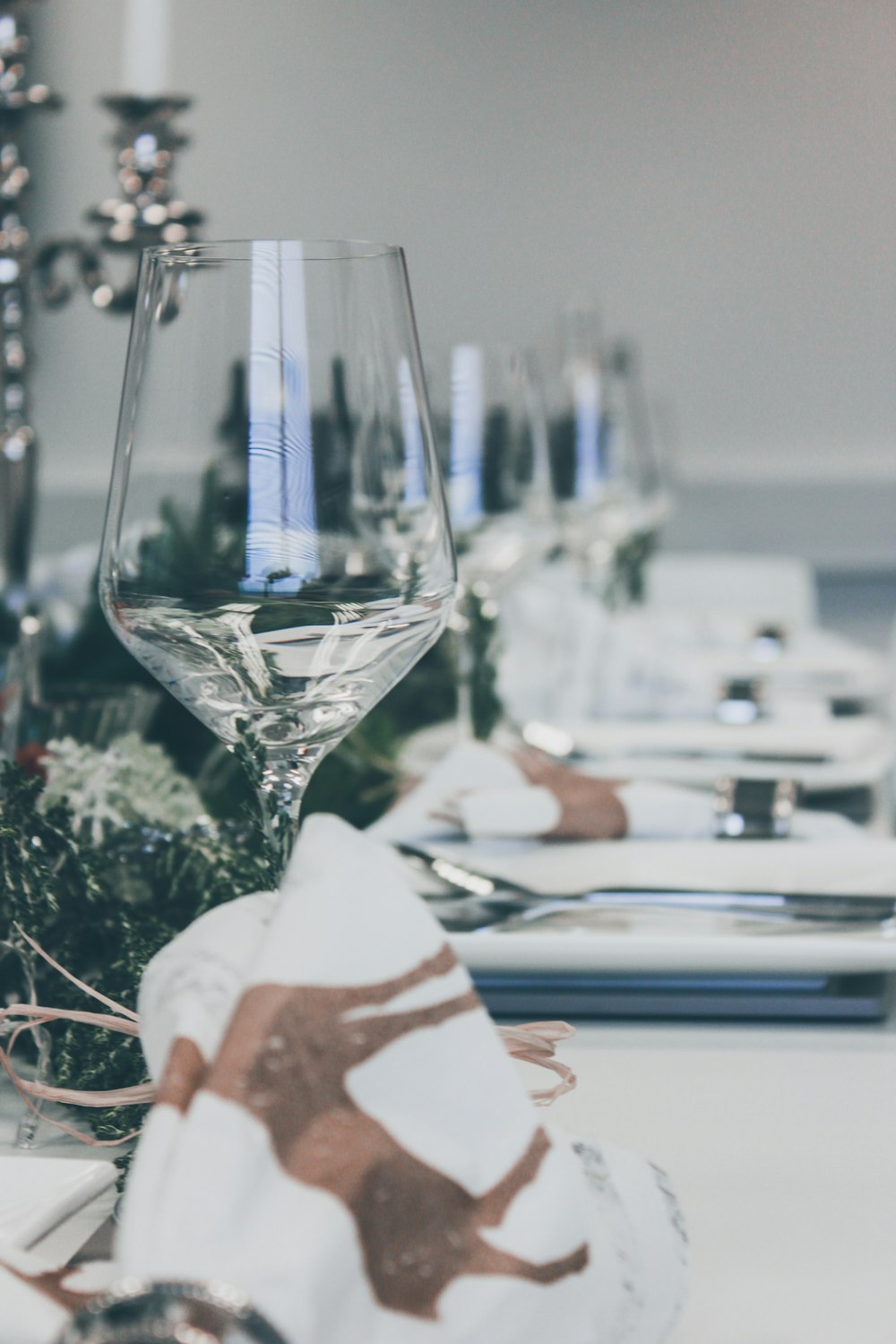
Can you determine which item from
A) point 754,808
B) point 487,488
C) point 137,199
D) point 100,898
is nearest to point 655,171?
point 137,199

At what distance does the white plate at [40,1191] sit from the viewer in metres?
0.35

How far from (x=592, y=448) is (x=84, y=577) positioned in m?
0.58

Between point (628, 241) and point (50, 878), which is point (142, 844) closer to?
point (50, 878)

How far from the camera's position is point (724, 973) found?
56 centimetres

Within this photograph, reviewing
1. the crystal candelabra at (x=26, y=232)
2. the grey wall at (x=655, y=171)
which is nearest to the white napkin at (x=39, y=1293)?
the crystal candelabra at (x=26, y=232)

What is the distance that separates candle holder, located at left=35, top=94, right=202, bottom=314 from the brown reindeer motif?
2.78ft

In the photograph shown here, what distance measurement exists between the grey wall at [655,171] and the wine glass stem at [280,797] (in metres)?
3.51

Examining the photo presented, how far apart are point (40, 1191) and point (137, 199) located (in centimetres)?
86

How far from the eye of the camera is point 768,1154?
1.43 feet

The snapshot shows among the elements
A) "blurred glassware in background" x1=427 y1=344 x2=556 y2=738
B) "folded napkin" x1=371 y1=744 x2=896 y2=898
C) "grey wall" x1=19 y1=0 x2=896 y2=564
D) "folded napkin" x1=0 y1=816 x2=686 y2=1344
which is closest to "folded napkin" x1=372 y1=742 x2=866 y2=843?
"folded napkin" x1=371 y1=744 x2=896 y2=898

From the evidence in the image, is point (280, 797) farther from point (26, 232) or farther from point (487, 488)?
point (26, 232)

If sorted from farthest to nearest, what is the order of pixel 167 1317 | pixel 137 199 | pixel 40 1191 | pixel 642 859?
pixel 137 199 < pixel 642 859 < pixel 40 1191 < pixel 167 1317

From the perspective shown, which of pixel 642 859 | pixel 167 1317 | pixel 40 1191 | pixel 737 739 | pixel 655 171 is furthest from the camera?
pixel 655 171

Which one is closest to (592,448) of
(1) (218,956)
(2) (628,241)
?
(1) (218,956)
